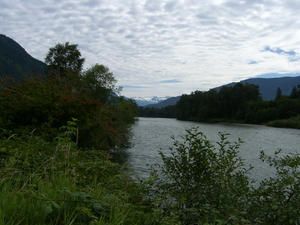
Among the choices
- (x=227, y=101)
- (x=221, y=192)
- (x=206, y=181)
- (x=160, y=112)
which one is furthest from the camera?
(x=160, y=112)

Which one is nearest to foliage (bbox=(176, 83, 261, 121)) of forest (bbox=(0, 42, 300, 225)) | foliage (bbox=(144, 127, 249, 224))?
forest (bbox=(0, 42, 300, 225))

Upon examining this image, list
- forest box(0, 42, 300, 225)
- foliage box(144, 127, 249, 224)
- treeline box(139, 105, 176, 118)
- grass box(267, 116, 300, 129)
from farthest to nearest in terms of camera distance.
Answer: treeline box(139, 105, 176, 118), grass box(267, 116, 300, 129), foliage box(144, 127, 249, 224), forest box(0, 42, 300, 225)

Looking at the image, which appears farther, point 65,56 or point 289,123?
point 289,123

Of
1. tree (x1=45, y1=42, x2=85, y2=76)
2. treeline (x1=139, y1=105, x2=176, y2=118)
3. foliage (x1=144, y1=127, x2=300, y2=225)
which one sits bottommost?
foliage (x1=144, y1=127, x2=300, y2=225)

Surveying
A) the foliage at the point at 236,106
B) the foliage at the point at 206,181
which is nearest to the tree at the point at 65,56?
the foliage at the point at 206,181

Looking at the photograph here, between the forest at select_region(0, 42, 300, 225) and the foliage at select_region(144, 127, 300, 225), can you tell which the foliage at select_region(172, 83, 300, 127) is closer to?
the forest at select_region(0, 42, 300, 225)

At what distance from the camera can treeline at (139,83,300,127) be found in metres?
76.2

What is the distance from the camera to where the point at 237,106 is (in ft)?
322

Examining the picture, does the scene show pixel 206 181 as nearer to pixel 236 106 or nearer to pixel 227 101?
pixel 236 106

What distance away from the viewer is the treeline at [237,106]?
76188 millimetres

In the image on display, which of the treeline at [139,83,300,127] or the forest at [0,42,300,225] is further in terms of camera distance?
the treeline at [139,83,300,127]

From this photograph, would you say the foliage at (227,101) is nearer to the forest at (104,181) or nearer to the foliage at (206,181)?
the forest at (104,181)

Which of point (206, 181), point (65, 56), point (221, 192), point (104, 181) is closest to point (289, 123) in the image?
point (65, 56)

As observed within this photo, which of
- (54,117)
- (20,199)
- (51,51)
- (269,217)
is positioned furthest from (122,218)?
(51,51)
